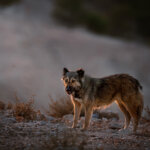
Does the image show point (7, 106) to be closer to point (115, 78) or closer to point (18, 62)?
point (115, 78)

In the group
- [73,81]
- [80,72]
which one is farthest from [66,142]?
[80,72]

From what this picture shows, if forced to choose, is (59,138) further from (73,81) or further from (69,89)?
(73,81)

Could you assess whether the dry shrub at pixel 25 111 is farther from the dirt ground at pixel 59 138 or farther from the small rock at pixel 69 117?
the small rock at pixel 69 117

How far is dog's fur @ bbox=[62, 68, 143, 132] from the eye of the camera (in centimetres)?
867

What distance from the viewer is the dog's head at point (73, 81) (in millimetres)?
8328

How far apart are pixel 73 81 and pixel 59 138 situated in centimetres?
200

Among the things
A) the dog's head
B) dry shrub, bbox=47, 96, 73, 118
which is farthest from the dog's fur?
dry shrub, bbox=47, 96, 73, 118

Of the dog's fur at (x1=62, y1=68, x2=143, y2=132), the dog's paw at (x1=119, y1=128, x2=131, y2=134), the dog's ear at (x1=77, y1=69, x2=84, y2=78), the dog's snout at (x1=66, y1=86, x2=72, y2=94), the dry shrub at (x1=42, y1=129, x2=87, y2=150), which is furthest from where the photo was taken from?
the dog's paw at (x1=119, y1=128, x2=131, y2=134)

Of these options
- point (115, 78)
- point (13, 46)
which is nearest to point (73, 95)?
point (115, 78)

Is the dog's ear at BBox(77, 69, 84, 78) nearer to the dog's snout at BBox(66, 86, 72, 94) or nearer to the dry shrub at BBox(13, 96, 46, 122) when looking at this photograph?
the dog's snout at BBox(66, 86, 72, 94)

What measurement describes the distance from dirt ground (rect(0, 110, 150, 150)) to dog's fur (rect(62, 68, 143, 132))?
0.51m

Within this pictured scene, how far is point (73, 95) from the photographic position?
28.5 feet

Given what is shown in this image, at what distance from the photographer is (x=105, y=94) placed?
9.01 metres

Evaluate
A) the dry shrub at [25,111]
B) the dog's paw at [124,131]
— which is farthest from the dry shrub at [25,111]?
the dog's paw at [124,131]
